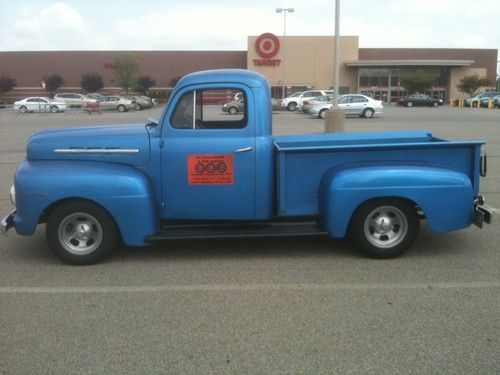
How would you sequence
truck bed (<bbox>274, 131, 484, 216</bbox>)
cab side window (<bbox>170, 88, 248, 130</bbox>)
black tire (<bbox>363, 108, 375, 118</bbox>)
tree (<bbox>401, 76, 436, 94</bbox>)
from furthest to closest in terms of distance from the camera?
tree (<bbox>401, 76, 436, 94</bbox>)
black tire (<bbox>363, 108, 375, 118</bbox>)
cab side window (<bbox>170, 88, 248, 130</bbox>)
truck bed (<bbox>274, 131, 484, 216</bbox>)

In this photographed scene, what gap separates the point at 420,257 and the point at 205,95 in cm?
291

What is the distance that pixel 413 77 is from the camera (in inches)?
2911

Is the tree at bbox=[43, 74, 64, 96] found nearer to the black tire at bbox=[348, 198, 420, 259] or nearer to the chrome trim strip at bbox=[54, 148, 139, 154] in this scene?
the chrome trim strip at bbox=[54, 148, 139, 154]

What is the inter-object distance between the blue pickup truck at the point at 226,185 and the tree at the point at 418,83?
71.6m

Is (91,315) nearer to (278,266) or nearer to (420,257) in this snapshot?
(278,266)

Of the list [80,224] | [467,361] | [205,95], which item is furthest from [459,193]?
[80,224]

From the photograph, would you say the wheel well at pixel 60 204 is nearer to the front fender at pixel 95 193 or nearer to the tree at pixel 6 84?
the front fender at pixel 95 193

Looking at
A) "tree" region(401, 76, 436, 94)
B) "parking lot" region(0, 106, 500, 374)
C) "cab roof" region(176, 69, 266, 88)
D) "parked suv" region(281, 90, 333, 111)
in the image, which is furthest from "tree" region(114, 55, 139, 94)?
"cab roof" region(176, 69, 266, 88)

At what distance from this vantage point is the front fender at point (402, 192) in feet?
18.5

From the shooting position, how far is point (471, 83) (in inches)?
2936

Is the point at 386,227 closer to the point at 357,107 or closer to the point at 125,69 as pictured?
the point at 357,107

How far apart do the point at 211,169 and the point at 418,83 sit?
72798 millimetres

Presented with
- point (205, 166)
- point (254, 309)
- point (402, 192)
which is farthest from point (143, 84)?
point (254, 309)

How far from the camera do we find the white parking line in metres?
5.02
